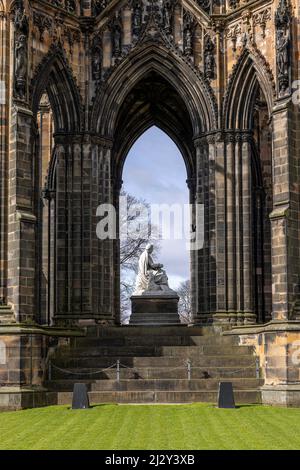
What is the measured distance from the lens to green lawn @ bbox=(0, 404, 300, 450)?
633 inches

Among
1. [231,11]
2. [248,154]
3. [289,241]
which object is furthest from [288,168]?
[231,11]

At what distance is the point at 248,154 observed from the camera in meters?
31.1

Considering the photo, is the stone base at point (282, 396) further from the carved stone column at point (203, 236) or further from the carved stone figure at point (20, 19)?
the carved stone figure at point (20, 19)

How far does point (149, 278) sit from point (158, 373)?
7.08 meters

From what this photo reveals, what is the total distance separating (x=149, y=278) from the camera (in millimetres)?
32594

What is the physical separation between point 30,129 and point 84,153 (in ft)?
→ 14.7

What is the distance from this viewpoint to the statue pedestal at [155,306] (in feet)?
104

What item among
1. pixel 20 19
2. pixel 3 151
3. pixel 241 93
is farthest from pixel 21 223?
pixel 241 93

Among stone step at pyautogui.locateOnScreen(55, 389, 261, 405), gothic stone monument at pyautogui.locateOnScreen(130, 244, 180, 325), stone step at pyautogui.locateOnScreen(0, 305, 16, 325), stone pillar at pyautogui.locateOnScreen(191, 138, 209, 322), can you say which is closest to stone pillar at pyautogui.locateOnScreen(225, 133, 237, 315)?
stone pillar at pyautogui.locateOnScreen(191, 138, 209, 322)

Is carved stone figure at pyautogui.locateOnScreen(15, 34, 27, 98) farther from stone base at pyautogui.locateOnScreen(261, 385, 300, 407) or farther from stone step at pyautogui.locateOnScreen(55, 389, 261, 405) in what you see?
stone base at pyautogui.locateOnScreen(261, 385, 300, 407)

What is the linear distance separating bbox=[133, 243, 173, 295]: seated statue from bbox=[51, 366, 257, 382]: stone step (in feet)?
21.0
